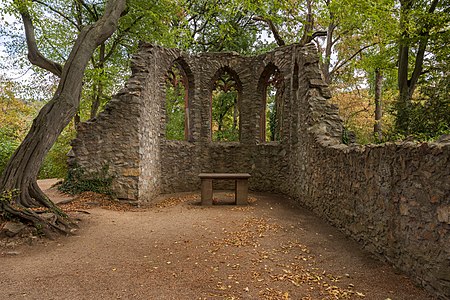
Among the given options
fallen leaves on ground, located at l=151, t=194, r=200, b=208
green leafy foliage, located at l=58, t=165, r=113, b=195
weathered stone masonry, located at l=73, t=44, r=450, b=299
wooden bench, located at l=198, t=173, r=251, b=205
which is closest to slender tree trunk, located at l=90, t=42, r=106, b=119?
weathered stone masonry, located at l=73, t=44, r=450, b=299

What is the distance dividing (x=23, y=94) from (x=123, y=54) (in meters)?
5.08

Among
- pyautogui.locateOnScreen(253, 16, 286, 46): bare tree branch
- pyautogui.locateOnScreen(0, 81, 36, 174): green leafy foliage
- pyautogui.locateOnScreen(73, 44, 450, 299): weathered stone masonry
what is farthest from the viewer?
pyautogui.locateOnScreen(253, 16, 286, 46): bare tree branch

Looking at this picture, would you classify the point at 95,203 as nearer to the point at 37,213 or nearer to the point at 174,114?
the point at 37,213

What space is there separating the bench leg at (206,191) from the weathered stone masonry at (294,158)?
1.70 metres

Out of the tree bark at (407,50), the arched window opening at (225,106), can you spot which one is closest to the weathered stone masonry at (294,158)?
the arched window opening at (225,106)

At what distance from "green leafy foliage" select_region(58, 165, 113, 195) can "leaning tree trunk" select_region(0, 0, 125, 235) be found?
2397 mm

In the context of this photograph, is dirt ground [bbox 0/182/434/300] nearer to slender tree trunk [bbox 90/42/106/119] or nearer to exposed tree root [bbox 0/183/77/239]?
exposed tree root [bbox 0/183/77/239]

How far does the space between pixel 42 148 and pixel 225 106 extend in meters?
11.3

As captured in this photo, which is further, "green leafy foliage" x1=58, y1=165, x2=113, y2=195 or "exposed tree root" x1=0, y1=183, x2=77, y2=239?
"green leafy foliage" x1=58, y1=165, x2=113, y2=195

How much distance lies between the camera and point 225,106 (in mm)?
15844

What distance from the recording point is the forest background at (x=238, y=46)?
9.02 metres

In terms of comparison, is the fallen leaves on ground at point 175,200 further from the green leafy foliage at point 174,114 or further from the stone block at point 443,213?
the stone block at point 443,213

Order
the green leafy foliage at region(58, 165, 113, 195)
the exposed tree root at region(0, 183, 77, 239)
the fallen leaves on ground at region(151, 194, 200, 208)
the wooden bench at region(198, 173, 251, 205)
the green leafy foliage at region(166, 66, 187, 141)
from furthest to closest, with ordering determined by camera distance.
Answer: the green leafy foliage at region(166, 66, 187, 141) < the fallen leaves on ground at region(151, 194, 200, 208) < the wooden bench at region(198, 173, 251, 205) < the green leafy foliage at region(58, 165, 113, 195) < the exposed tree root at region(0, 183, 77, 239)

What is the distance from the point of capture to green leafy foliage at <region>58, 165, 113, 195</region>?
304 inches
